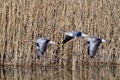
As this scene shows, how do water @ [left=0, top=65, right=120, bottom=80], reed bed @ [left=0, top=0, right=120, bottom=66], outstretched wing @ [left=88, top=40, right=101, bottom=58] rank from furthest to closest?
reed bed @ [left=0, top=0, right=120, bottom=66] → water @ [left=0, top=65, right=120, bottom=80] → outstretched wing @ [left=88, top=40, right=101, bottom=58]

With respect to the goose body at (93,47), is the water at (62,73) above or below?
below

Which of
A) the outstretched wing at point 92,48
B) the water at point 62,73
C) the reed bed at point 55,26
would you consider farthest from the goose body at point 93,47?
the reed bed at point 55,26

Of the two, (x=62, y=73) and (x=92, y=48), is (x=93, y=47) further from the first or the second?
(x=62, y=73)

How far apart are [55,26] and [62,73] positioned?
28.4 inches

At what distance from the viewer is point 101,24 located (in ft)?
22.2

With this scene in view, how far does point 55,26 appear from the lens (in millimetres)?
6602

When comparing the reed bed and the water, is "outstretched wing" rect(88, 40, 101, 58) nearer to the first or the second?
the water

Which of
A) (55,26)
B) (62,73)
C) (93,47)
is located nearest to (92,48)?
(93,47)

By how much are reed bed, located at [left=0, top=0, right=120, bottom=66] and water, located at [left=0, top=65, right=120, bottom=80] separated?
0.37 feet

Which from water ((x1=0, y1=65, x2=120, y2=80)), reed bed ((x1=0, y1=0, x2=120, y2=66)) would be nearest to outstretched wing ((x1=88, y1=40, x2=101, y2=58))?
water ((x1=0, y1=65, x2=120, y2=80))

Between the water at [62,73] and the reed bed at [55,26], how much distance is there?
11 centimetres

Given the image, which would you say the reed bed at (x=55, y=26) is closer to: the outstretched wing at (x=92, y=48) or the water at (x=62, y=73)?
the water at (x=62, y=73)

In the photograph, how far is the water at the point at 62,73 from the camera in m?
6.04

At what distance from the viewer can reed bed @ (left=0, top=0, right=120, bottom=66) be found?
258 inches
